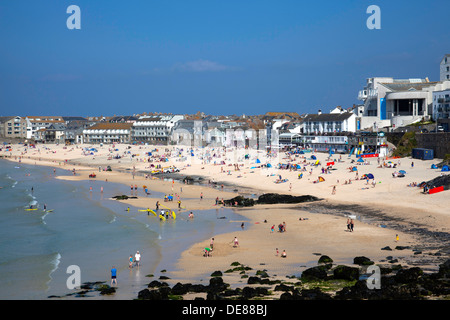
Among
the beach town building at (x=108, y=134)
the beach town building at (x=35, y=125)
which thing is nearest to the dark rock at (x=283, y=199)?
the beach town building at (x=108, y=134)

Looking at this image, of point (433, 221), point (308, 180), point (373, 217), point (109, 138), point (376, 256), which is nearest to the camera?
point (376, 256)

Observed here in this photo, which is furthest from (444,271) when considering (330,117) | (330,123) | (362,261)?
(330,117)

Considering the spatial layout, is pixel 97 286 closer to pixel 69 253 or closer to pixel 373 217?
pixel 69 253

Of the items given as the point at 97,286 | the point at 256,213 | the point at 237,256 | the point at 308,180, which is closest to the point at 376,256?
the point at 237,256

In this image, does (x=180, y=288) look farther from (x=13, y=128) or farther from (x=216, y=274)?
(x=13, y=128)

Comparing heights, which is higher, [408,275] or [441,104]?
[441,104]
